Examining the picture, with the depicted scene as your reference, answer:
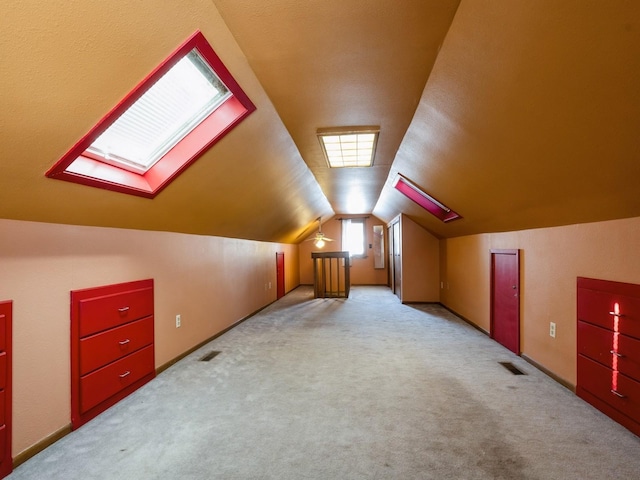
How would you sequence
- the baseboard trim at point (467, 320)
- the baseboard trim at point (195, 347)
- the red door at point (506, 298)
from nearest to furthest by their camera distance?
1. the baseboard trim at point (195, 347)
2. the red door at point (506, 298)
3. the baseboard trim at point (467, 320)

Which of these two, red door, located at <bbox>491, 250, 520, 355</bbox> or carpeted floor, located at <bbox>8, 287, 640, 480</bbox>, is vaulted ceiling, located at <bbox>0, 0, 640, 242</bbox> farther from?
carpeted floor, located at <bbox>8, 287, 640, 480</bbox>

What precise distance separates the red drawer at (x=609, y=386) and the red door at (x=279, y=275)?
594cm

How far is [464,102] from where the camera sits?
198 cm

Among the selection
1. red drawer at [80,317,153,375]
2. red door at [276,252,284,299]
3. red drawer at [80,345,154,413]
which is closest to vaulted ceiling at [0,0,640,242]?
red drawer at [80,317,153,375]

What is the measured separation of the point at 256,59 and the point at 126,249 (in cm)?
194

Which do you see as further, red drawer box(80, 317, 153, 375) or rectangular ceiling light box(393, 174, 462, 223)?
rectangular ceiling light box(393, 174, 462, 223)

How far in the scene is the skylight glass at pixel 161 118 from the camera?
1.95 m

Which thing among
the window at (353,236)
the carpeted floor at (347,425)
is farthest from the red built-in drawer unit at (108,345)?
the window at (353,236)

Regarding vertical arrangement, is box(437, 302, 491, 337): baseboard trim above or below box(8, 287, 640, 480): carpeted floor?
below

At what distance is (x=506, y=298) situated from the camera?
12.4 feet

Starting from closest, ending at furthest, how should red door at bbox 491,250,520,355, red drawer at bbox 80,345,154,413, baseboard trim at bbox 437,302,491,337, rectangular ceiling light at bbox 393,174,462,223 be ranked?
red drawer at bbox 80,345,154,413 < red door at bbox 491,250,520,355 < baseboard trim at bbox 437,302,491,337 < rectangular ceiling light at bbox 393,174,462,223

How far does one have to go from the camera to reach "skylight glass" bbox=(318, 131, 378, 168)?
299 cm

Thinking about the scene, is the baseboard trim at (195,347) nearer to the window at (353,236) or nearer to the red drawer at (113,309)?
the red drawer at (113,309)

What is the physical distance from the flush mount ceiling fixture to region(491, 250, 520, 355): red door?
6.77 ft
